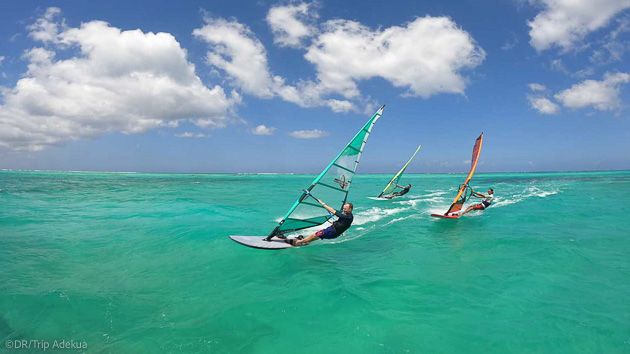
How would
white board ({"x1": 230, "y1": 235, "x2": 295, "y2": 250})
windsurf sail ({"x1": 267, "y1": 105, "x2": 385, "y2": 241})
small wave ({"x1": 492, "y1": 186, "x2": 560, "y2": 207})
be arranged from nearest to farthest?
white board ({"x1": 230, "y1": 235, "x2": 295, "y2": 250})
windsurf sail ({"x1": 267, "y1": 105, "x2": 385, "y2": 241})
small wave ({"x1": 492, "y1": 186, "x2": 560, "y2": 207})

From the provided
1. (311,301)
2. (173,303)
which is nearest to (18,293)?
(173,303)

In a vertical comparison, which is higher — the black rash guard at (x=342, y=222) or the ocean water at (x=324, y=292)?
the black rash guard at (x=342, y=222)

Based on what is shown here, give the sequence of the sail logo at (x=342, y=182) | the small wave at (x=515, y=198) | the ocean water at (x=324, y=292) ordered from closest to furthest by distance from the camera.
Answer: the ocean water at (x=324, y=292) < the sail logo at (x=342, y=182) < the small wave at (x=515, y=198)

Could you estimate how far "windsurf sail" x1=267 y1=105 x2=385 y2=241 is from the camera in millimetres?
8938

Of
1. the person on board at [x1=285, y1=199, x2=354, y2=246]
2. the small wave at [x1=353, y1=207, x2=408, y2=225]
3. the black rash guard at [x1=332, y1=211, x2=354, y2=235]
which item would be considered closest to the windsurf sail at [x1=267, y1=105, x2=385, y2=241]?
the person on board at [x1=285, y1=199, x2=354, y2=246]

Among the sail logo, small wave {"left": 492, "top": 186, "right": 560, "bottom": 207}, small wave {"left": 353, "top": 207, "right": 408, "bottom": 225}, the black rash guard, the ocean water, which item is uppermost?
the sail logo

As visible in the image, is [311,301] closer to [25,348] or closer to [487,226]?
[25,348]

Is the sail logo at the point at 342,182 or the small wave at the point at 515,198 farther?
the small wave at the point at 515,198

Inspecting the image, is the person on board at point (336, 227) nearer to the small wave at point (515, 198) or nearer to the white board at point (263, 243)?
the white board at point (263, 243)

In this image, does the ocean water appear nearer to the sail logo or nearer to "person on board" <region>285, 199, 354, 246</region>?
"person on board" <region>285, 199, 354, 246</region>

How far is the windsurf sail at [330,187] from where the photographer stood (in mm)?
8938

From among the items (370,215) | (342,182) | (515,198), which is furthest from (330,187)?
(515,198)

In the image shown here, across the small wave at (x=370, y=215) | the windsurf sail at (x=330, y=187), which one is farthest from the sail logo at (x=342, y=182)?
the small wave at (x=370, y=215)

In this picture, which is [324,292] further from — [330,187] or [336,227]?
[330,187]
